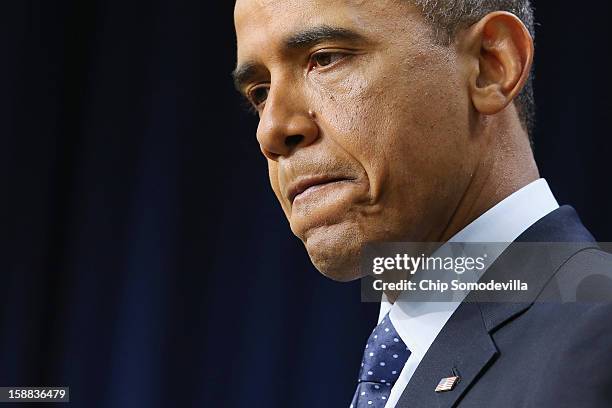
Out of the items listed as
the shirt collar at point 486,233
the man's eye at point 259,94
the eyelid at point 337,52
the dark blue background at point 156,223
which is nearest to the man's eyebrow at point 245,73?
the man's eye at point 259,94

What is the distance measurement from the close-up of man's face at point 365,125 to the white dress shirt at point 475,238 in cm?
5

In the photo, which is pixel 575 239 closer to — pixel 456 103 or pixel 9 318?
pixel 456 103

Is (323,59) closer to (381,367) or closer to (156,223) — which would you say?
(381,367)

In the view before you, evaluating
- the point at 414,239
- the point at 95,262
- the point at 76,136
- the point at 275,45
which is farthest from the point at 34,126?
the point at 414,239

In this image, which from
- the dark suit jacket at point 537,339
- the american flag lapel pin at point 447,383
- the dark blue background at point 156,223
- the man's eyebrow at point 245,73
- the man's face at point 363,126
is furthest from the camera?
the dark blue background at point 156,223

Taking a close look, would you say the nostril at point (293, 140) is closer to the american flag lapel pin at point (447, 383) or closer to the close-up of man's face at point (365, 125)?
the close-up of man's face at point (365, 125)

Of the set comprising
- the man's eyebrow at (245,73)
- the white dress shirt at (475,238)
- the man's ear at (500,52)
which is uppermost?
the man's eyebrow at (245,73)

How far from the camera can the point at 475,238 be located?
1.24 meters

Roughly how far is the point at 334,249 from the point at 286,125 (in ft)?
0.57

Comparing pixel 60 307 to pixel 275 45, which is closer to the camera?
pixel 275 45

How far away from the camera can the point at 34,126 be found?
7.68ft

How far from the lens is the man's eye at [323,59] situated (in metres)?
1.23

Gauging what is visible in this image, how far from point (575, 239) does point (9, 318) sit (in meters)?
1.52

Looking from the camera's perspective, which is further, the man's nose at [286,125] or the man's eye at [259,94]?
the man's eye at [259,94]
